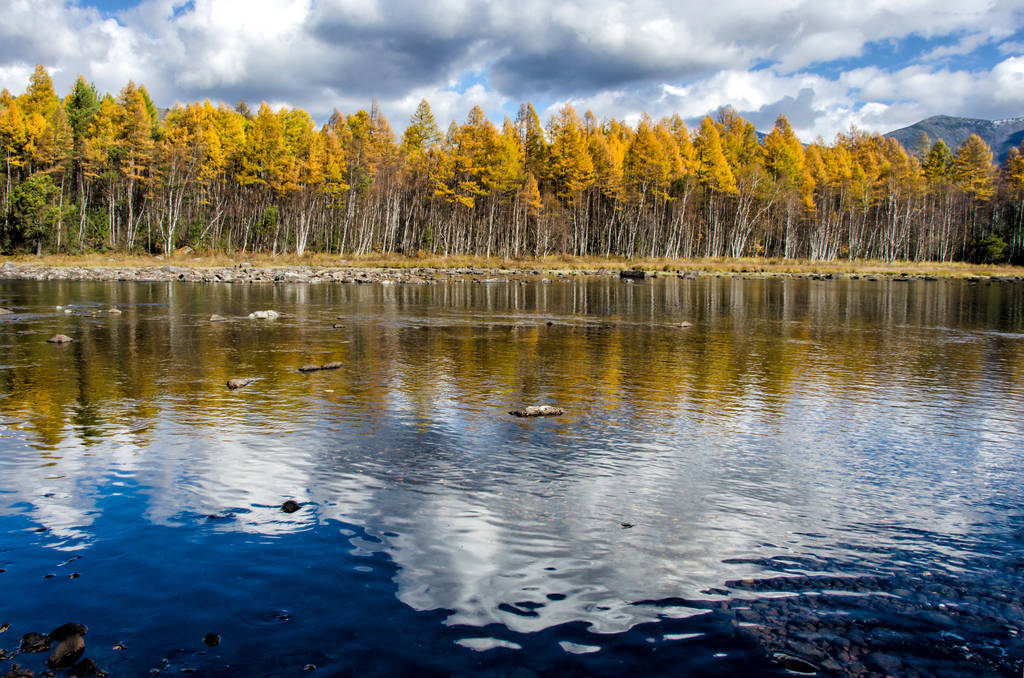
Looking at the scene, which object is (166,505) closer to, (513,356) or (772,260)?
(513,356)

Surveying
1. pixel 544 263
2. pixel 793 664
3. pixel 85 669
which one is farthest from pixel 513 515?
pixel 544 263

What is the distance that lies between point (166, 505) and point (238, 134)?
84.5 metres

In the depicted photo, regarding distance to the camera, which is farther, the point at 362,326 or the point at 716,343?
the point at 362,326

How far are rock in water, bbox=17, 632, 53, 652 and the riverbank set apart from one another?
5525 cm

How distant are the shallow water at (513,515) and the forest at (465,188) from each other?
2481 inches

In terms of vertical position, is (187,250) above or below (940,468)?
above

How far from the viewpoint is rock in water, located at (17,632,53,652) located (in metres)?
5.43

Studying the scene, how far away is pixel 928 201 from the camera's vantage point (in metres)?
98.7

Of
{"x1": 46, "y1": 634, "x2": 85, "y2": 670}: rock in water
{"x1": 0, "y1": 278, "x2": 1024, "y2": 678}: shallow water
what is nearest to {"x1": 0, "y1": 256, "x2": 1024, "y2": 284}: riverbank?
{"x1": 0, "y1": 278, "x2": 1024, "y2": 678}: shallow water

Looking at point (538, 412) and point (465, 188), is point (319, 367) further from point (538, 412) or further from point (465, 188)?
point (465, 188)

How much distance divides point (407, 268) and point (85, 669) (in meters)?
68.0

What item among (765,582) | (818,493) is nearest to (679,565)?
(765,582)

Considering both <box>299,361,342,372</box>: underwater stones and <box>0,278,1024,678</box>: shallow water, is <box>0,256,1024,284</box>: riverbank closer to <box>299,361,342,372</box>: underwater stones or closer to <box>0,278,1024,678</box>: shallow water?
<box>299,361,342,372</box>: underwater stones

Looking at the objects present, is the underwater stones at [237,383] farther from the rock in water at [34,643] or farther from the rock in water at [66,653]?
the rock in water at [66,653]
